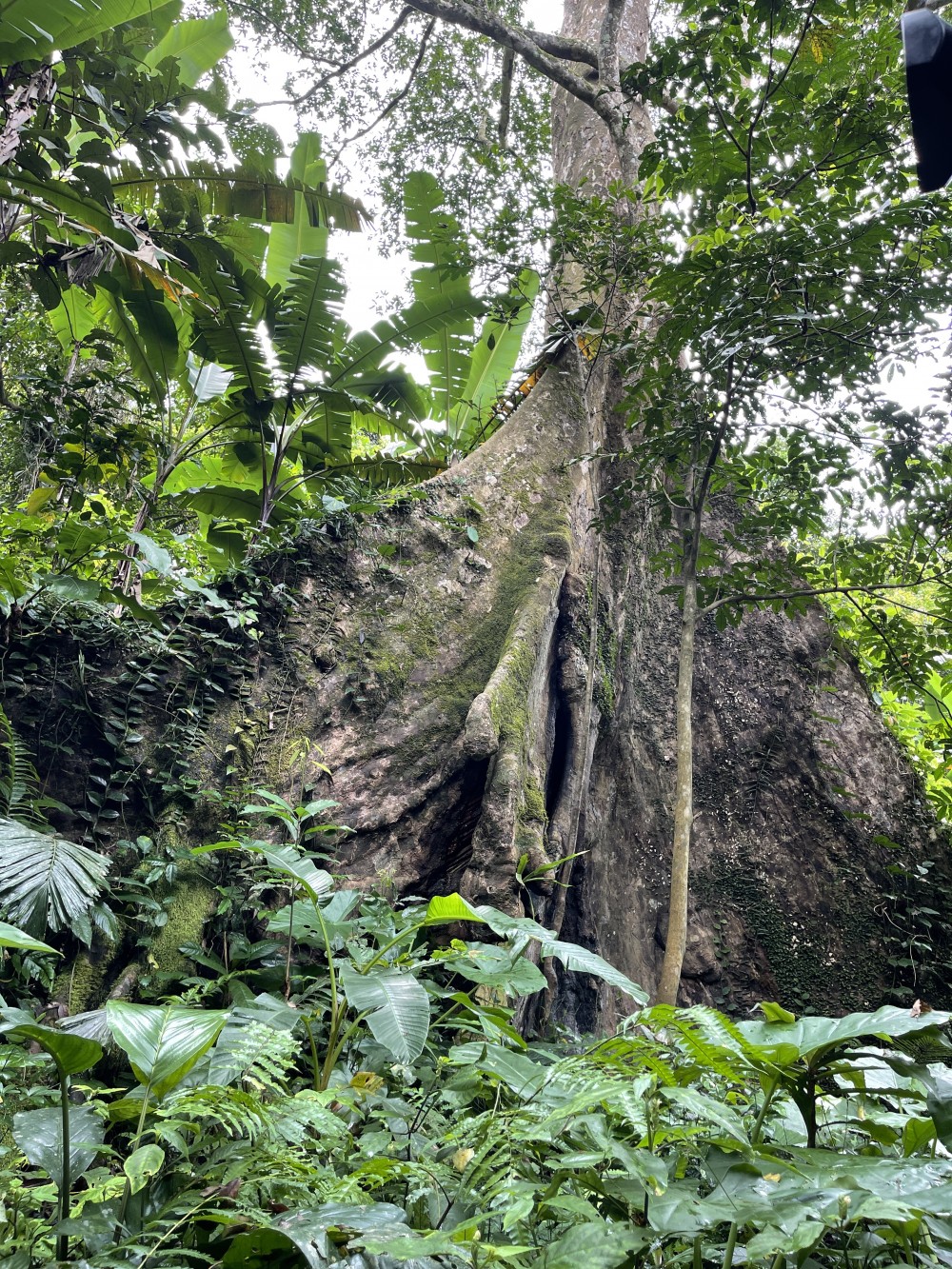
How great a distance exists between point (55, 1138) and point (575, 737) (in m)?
3.23

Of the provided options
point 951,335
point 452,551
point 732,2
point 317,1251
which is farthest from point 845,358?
point 317,1251

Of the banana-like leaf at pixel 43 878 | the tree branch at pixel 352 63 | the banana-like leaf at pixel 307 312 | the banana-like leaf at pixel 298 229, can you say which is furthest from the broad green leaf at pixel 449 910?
the tree branch at pixel 352 63

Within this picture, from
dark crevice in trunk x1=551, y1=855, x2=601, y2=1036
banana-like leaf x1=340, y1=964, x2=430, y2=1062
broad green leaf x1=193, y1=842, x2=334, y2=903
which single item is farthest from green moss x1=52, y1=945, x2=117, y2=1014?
dark crevice in trunk x1=551, y1=855, x2=601, y2=1036

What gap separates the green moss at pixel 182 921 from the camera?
2.65m

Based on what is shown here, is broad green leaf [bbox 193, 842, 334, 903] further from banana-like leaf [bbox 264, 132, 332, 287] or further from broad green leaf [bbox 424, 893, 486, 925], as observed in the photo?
banana-like leaf [bbox 264, 132, 332, 287]

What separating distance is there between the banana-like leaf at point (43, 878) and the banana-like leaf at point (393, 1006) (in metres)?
1.00

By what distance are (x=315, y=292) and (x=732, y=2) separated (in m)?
2.78

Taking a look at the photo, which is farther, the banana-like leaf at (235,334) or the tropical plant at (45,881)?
the banana-like leaf at (235,334)

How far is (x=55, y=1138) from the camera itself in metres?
1.28


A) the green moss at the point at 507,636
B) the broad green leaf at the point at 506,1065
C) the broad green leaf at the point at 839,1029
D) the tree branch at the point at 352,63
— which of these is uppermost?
the tree branch at the point at 352,63

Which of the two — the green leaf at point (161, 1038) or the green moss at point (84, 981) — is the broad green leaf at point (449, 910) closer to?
the green leaf at point (161, 1038)

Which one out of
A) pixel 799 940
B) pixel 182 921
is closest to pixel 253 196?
pixel 182 921

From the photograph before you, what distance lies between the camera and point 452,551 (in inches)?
173

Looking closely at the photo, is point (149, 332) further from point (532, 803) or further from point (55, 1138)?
point (55, 1138)
